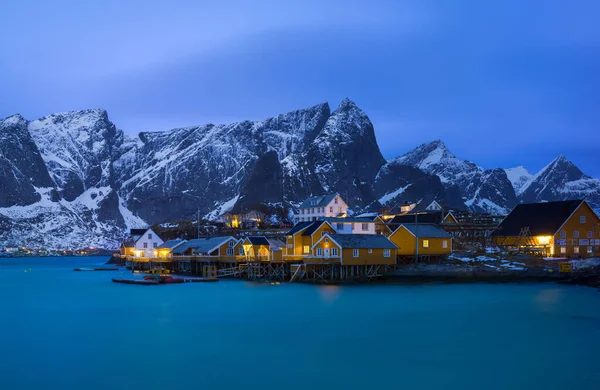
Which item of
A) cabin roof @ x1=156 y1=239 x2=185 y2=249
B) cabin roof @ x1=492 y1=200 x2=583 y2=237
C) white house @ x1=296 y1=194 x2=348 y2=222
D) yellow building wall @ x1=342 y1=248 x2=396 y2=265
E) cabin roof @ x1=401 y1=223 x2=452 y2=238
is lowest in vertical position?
yellow building wall @ x1=342 y1=248 x2=396 y2=265

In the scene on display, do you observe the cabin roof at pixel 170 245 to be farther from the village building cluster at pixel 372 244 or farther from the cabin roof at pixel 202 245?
the village building cluster at pixel 372 244

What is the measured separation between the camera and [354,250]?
59.2 m

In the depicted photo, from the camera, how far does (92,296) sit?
53.6m

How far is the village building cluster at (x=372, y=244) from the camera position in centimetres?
6075

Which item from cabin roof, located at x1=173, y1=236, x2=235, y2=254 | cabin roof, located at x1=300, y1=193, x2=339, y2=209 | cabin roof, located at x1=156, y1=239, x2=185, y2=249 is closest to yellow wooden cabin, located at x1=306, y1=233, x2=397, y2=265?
cabin roof, located at x1=173, y1=236, x2=235, y2=254

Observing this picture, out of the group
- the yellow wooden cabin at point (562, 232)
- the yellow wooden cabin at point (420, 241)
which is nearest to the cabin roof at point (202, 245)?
the yellow wooden cabin at point (420, 241)

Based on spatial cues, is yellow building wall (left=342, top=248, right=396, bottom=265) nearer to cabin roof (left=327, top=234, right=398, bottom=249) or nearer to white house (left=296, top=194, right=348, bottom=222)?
cabin roof (left=327, top=234, right=398, bottom=249)

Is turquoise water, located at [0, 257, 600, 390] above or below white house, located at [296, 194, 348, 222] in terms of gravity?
below

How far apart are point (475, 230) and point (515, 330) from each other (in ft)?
162

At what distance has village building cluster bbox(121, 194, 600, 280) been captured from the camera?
6075 centimetres

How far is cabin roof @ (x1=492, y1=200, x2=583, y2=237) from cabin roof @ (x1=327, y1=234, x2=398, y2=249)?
2051cm

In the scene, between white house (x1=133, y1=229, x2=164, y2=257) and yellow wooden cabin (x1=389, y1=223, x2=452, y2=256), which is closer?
yellow wooden cabin (x1=389, y1=223, x2=452, y2=256)

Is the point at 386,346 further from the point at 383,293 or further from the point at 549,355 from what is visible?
the point at 383,293

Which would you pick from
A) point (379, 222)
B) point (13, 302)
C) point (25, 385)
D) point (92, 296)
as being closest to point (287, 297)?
point (92, 296)
